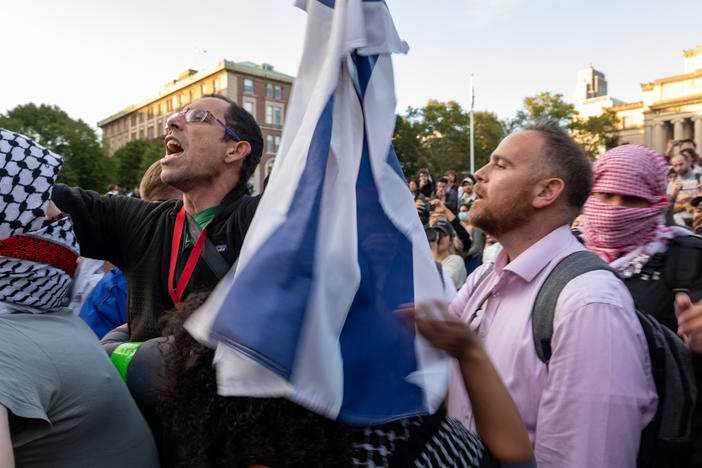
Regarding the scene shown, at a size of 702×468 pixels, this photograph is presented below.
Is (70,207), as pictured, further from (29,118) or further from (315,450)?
(29,118)

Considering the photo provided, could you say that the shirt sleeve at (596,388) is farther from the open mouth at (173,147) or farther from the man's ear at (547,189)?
the open mouth at (173,147)

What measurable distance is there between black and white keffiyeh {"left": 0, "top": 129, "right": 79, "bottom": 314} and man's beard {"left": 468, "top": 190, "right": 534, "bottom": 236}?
1641 mm

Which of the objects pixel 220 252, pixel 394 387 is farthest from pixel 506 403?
pixel 220 252

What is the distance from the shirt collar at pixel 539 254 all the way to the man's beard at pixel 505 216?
0.42ft

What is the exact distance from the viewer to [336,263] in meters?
1.21

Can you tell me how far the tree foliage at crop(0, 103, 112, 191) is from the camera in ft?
166

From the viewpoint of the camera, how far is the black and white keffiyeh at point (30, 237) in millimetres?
1685

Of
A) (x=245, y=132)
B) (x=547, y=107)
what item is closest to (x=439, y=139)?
(x=547, y=107)

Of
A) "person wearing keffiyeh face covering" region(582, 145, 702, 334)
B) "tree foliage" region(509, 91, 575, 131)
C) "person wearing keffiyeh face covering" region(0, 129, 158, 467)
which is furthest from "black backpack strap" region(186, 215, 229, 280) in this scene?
"tree foliage" region(509, 91, 575, 131)

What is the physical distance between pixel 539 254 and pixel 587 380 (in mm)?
544

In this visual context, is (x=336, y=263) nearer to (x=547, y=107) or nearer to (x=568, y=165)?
(x=568, y=165)

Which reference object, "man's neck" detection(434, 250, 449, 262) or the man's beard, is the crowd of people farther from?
"man's neck" detection(434, 250, 449, 262)

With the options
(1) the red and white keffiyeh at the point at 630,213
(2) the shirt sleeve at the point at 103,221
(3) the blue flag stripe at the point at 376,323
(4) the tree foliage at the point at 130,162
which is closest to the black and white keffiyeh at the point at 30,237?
(2) the shirt sleeve at the point at 103,221

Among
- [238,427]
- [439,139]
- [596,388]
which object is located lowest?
[596,388]
